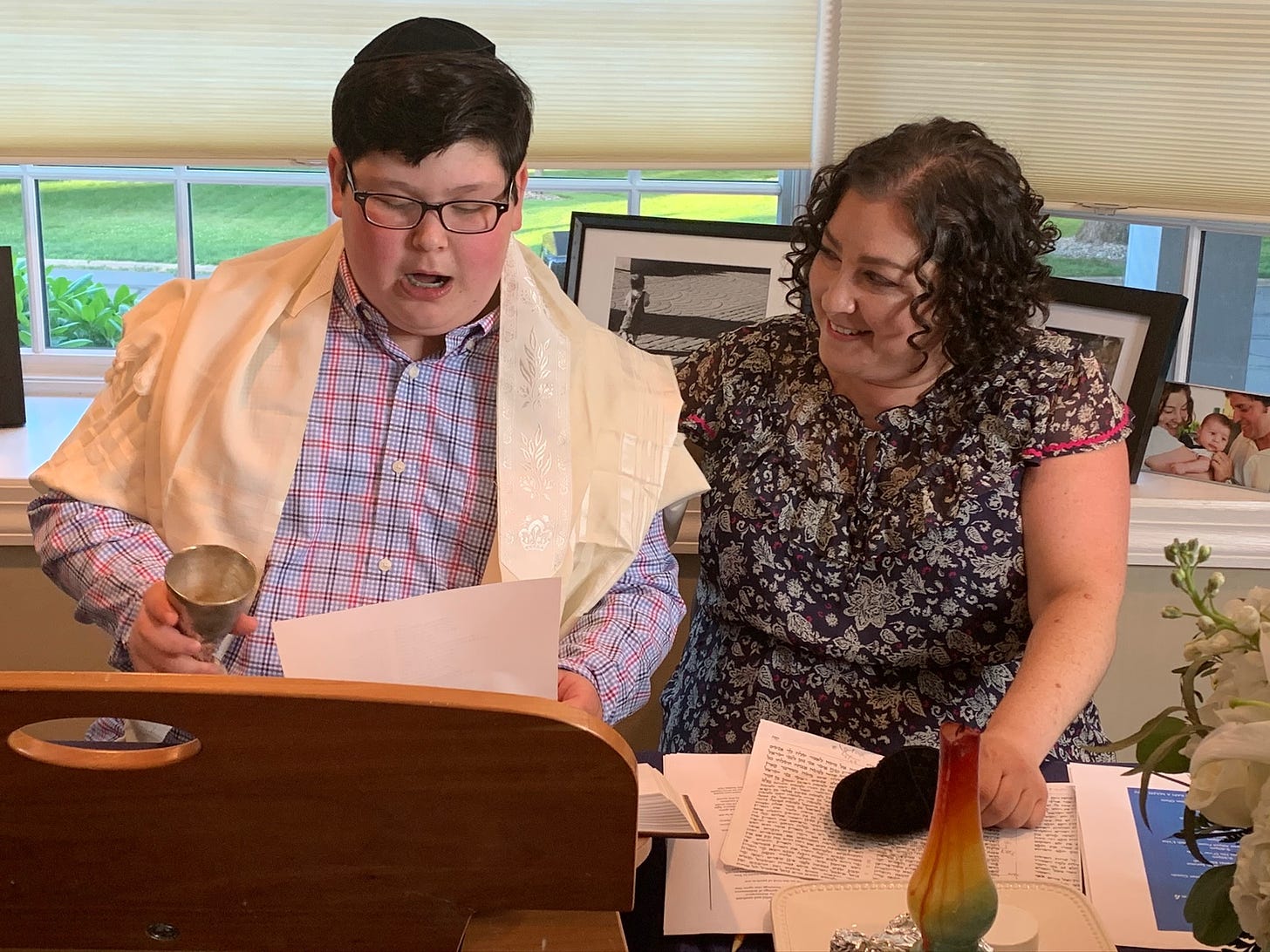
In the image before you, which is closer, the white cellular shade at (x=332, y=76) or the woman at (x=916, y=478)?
the woman at (x=916, y=478)

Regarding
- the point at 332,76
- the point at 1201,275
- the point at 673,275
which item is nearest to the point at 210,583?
the point at 673,275

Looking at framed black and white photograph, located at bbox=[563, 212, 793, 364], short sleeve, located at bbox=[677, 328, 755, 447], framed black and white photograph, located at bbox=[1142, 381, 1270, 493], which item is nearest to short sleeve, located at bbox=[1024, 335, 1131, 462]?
short sleeve, located at bbox=[677, 328, 755, 447]

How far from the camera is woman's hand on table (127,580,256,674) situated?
1.31 m

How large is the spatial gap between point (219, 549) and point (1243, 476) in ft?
5.90

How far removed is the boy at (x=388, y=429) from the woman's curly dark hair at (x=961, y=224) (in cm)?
38

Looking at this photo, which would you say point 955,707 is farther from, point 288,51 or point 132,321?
point 288,51

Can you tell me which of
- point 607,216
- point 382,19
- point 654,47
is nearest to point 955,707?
point 607,216

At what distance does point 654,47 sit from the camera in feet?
7.88

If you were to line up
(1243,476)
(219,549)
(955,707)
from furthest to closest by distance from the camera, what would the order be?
(1243,476), (955,707), (219,549)

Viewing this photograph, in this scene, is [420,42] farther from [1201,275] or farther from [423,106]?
[1201,275]

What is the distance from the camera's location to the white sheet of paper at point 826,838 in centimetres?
120

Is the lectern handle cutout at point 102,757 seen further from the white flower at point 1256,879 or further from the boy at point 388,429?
the boy at point 388,429

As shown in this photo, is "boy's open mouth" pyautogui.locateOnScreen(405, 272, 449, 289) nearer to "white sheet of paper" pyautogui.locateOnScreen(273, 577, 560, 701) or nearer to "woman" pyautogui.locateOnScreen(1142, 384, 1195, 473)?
"white sheet of paper" pyautogui.locateOnScreen(273, 577, 560, 701)

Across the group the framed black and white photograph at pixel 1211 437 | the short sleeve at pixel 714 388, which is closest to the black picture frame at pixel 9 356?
the short sleeve at pixel 714 388
